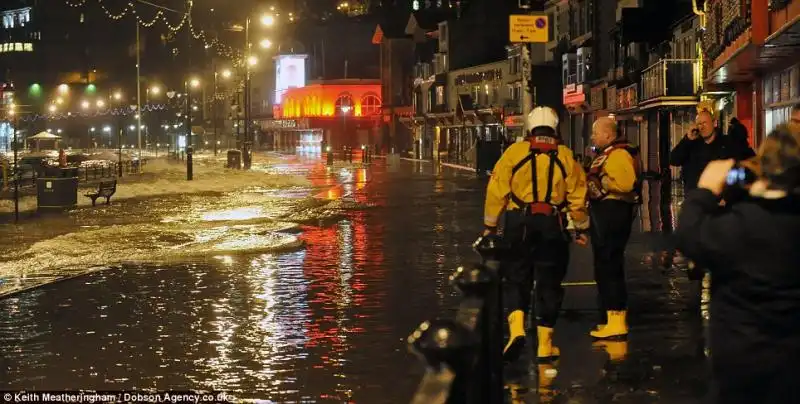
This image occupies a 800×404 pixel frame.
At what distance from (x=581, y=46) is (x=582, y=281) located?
139 feet

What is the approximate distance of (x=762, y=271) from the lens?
427cm

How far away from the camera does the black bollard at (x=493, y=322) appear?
5.44 m

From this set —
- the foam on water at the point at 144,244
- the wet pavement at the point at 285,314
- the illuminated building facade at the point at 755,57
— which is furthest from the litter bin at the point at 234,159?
the wet pavement at the point at 285,314

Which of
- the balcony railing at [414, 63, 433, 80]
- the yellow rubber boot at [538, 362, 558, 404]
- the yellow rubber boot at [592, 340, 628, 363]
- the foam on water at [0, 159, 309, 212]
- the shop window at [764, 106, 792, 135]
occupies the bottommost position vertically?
the yellow rubber boot at [538, 362, 558, 404]

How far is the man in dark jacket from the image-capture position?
34.4 feet

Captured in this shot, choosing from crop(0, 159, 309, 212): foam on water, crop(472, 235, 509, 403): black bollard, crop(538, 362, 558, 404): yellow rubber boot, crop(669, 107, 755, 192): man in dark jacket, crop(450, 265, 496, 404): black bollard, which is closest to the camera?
crop(450, 265, 496, 404): black bollard

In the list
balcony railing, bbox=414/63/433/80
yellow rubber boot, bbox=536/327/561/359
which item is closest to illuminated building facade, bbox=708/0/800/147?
yellow rubber boot, bbox=536/327/561/359

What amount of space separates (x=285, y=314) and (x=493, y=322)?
500 cm

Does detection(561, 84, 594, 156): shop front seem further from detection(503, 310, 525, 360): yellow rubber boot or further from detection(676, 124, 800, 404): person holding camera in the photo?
detection(676, 124, 800, 404): person holding camera

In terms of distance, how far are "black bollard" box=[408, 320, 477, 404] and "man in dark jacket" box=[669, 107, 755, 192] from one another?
698 cm

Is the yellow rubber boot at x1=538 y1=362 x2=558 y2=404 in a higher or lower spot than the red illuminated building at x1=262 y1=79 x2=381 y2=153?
lower

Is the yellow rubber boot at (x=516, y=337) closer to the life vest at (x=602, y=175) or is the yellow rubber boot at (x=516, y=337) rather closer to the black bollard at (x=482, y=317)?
the life vest at (x=602, y=175)

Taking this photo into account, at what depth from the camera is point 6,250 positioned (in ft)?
58.6

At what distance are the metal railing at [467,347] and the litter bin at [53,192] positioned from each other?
22.1m
